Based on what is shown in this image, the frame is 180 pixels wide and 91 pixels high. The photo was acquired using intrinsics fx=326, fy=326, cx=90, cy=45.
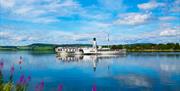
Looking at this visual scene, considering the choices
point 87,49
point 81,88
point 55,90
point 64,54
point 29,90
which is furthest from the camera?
point 87,49

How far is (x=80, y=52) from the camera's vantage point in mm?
163375

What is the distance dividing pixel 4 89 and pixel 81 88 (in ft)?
77.1

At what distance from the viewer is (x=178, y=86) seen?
37156mm

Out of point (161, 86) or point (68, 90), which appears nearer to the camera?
point (68, 90)

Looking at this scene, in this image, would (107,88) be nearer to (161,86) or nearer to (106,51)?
(161,86)

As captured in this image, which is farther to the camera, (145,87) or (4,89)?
(145,87)

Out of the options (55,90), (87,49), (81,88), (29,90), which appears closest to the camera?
(29,90)

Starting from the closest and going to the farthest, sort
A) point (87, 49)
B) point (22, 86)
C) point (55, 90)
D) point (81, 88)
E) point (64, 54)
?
point (22, 86) → point (55, 90) → point (81, 88) → point (64, 54) → point (87, 49)

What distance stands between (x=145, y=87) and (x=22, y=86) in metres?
26.0

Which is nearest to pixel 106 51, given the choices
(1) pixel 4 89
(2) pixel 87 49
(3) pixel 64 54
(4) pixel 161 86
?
(2) pixel 87 49

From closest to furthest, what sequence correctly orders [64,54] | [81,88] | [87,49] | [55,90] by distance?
[55,90] < [81,88] < [64,54] < [87,49]

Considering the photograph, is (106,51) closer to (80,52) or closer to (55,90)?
(80,52)

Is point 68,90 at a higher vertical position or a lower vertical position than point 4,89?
lower

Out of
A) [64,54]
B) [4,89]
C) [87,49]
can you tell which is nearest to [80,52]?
[87,49]
